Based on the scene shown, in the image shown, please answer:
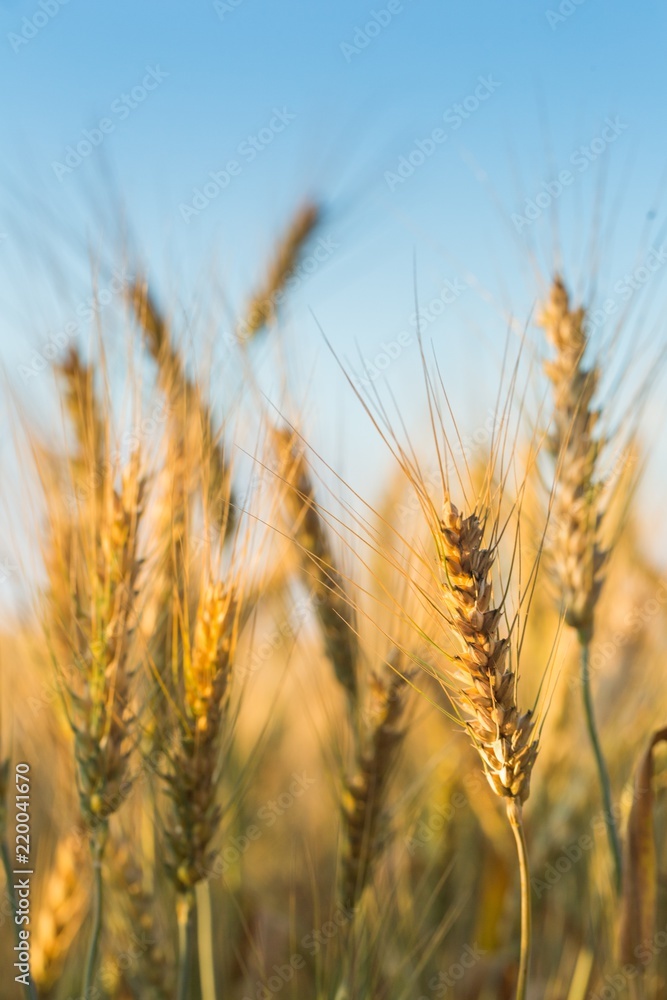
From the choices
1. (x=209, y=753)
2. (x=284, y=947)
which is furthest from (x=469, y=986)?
(x=209, y=753)

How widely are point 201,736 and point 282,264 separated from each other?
1.40 m

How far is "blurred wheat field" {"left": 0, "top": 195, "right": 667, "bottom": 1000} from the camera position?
2.70 ft

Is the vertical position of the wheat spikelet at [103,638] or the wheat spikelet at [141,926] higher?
the wheat spikelet at [103,638]

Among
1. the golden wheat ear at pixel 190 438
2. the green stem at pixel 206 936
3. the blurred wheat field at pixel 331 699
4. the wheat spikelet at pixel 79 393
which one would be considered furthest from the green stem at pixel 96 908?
the wheat spikelet at pixel 79 393

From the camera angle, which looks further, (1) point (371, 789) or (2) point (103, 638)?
(1) point (371, 789)

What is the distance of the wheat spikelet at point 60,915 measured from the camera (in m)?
1.23

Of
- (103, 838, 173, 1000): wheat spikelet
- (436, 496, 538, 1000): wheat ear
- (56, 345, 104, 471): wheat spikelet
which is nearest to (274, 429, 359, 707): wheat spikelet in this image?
(56, 345, 104, 471): wheat spikelet

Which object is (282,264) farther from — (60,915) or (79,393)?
(60,915)

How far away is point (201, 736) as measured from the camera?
97cm

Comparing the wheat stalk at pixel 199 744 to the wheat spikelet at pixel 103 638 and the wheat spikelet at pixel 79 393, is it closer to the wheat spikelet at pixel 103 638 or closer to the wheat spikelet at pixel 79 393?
the wheat spikelet at pixel 103 638

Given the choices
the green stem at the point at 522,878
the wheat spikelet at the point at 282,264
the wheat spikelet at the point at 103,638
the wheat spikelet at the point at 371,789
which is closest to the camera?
the green stem at the point at 522,878

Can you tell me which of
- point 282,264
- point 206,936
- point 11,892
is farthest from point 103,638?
point 282,264

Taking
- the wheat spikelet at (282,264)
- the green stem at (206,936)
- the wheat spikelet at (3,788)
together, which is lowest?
the green stem at (206,936)

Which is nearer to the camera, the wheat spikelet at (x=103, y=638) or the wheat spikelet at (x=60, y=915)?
the wheat spikelet at (x=103, y=638)
